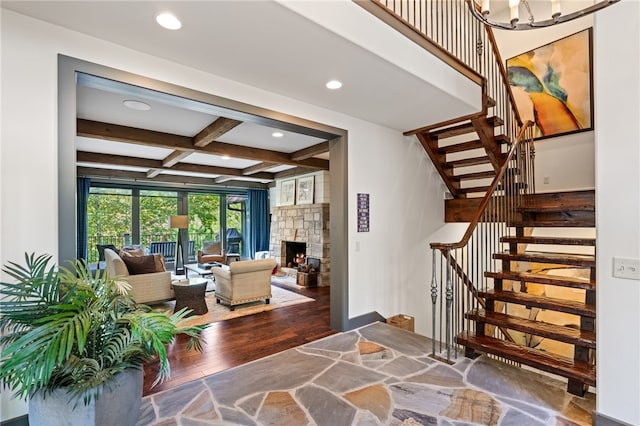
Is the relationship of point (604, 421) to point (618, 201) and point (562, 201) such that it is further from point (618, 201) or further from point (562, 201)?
point (562, 201)

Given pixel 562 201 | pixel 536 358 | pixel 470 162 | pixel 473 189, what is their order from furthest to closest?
pixel 473 189, pixel 470 162, pixel 562 201, pixel 536 358

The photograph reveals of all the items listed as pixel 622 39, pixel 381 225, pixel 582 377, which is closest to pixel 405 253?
pixel 381 225

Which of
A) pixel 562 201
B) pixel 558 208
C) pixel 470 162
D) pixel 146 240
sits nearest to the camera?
pixel 558 208

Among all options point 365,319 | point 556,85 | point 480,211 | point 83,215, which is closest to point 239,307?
point 365,319

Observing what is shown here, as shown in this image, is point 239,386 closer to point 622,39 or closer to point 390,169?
point 390,169

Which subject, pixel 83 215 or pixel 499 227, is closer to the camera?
pixel 499 227

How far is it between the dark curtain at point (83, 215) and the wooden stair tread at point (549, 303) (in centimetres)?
867

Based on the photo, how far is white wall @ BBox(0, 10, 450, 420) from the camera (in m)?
1.88

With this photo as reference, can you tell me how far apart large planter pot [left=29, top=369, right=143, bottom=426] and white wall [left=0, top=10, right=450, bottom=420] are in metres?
0.66

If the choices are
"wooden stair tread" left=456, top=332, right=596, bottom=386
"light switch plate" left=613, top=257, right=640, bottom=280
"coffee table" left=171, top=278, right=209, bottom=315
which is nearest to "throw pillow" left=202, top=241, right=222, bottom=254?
"coffee table" left=171, top=278, right=209, bottom=315

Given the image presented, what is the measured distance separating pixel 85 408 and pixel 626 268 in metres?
3.04

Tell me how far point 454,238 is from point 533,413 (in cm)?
349

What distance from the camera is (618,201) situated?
6.16 ft

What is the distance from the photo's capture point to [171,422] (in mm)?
2047
